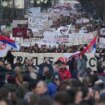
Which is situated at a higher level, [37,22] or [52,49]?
[37,22]

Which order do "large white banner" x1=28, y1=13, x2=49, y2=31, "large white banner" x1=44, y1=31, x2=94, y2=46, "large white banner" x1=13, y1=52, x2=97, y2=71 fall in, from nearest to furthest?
"large white banner" x1=13, y1=52, x2=97, y2=71, "large white banner" x1=44, y1=31, x2=94, y2=46, "large white banner" x1=28, y1=13, x2=49, y2=31

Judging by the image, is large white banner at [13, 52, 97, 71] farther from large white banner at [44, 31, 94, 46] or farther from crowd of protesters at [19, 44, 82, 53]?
large white banner at [44, 31, 94, 46]

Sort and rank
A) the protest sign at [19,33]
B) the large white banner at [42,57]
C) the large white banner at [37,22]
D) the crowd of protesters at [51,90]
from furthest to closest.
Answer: the large white banner at [37,22], the protest sign at [19,33], the large white banner at [42,57], the crowd of protesters at [51,90]


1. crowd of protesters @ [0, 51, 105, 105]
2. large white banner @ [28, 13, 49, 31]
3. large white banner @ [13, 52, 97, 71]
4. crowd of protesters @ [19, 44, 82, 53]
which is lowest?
crowd of protesters @ [19, 44, 82, 53]

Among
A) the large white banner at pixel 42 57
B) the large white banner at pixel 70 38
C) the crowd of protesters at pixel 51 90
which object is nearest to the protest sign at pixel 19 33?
the large white banner at pixel 70 38

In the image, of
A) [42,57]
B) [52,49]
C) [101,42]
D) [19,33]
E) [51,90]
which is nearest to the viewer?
[51,90]

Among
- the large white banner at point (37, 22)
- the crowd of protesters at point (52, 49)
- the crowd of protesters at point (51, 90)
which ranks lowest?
the crowd of protesters at point (52, 49)

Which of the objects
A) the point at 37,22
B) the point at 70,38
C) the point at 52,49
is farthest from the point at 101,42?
the point at 37,22

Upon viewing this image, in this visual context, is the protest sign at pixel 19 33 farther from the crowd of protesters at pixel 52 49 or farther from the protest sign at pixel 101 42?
the protest sign at pixel 101 42

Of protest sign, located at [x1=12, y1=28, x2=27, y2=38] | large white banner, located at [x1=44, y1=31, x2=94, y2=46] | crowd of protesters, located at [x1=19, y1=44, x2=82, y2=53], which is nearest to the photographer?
crowd of protesters, located at [x1=19, y1=44, x2=82, y2=53]

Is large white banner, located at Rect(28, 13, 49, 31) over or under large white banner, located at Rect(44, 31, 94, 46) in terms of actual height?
over

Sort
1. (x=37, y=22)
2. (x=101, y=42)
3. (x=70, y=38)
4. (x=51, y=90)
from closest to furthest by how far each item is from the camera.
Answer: (x=51, y=90), (x=70, y=38), (x=101, y=42), (x=37, y=22)

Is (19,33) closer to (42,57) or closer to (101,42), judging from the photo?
(101,42)

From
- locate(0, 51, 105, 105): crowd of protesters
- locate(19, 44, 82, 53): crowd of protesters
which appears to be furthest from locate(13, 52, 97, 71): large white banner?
locate(0, 51, 105, 105): crowd of protesters
